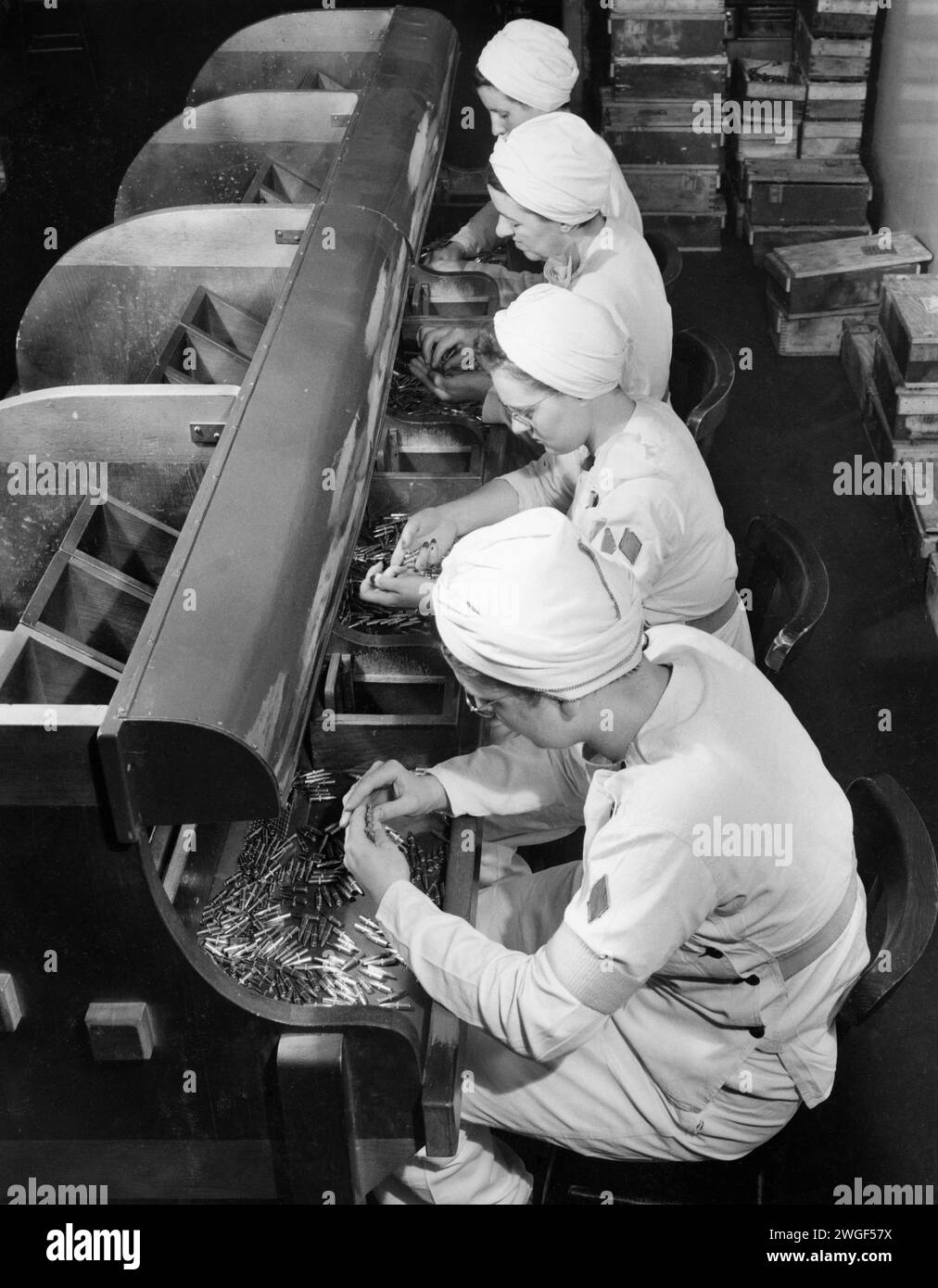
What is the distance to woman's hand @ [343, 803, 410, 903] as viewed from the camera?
99.6 inches

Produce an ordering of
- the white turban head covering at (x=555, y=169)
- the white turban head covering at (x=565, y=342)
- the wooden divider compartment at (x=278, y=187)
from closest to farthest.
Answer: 1. the white turban head covering at (x=565, y=342)
2. the white turban head covering at (x=555, y=169)
3. the wooden divider compartment at (x=278, y=187)

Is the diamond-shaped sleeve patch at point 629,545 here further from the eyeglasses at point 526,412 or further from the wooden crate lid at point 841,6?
the wooden crate lid at point 841,6

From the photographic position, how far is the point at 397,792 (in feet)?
9.14

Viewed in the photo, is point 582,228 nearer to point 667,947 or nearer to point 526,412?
point 526,412

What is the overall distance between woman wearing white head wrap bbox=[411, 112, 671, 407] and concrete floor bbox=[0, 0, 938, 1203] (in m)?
1.42

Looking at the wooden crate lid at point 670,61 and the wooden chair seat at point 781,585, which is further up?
the wooden crate lid at point 670,61

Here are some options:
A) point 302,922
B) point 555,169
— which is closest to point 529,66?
point 555,169

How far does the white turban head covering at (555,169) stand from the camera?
3.92 meters

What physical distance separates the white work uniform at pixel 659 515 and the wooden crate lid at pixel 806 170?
4.28m

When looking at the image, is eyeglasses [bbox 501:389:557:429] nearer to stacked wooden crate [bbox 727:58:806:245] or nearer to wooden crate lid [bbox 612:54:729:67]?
stacked wooden crate [bbox 727:58:806:245]

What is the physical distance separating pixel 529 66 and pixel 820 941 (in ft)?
11.5

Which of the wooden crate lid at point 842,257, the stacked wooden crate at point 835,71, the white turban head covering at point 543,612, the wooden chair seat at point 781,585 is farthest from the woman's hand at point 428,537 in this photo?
the stacked wooden crate at point 835,71

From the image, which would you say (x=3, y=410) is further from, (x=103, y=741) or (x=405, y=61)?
(x=405, y=61)

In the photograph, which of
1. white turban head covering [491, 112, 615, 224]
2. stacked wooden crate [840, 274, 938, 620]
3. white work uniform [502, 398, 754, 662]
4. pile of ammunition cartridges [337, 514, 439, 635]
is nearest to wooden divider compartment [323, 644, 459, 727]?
pile of ammunition cartridges [337, 514, 439, 635]
